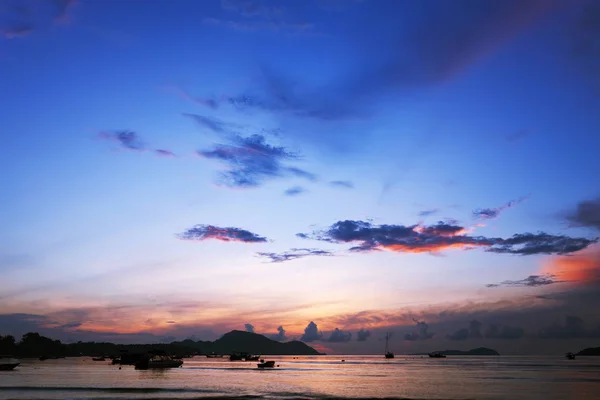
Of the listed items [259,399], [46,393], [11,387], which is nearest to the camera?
[259,399]

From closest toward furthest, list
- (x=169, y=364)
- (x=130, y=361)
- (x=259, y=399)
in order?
(x=259, y=399) < (x=169, y=364) < (x=130, y=361)

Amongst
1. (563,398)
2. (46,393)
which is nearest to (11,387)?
(46,393)

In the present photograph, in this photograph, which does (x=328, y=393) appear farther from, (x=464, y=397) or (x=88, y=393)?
(x=88, y=393)

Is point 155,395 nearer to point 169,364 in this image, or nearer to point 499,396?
point 499,396

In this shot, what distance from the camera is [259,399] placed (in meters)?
60.0

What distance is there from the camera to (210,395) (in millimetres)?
64438

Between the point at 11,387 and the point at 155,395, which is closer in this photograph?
the point at 155,395

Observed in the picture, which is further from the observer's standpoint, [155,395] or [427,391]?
[427,391]

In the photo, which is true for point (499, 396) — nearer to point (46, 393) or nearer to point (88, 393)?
point (88, 393)

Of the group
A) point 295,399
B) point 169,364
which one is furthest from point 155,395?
point 169,364

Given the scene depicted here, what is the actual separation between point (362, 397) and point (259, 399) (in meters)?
14.2

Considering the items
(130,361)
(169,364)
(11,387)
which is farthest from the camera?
(130,361)

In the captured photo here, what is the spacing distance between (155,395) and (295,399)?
18.8 meters

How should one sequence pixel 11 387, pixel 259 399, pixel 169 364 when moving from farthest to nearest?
1. pixel 169 364
2. pixel 11 387
3. pixel 259 399
